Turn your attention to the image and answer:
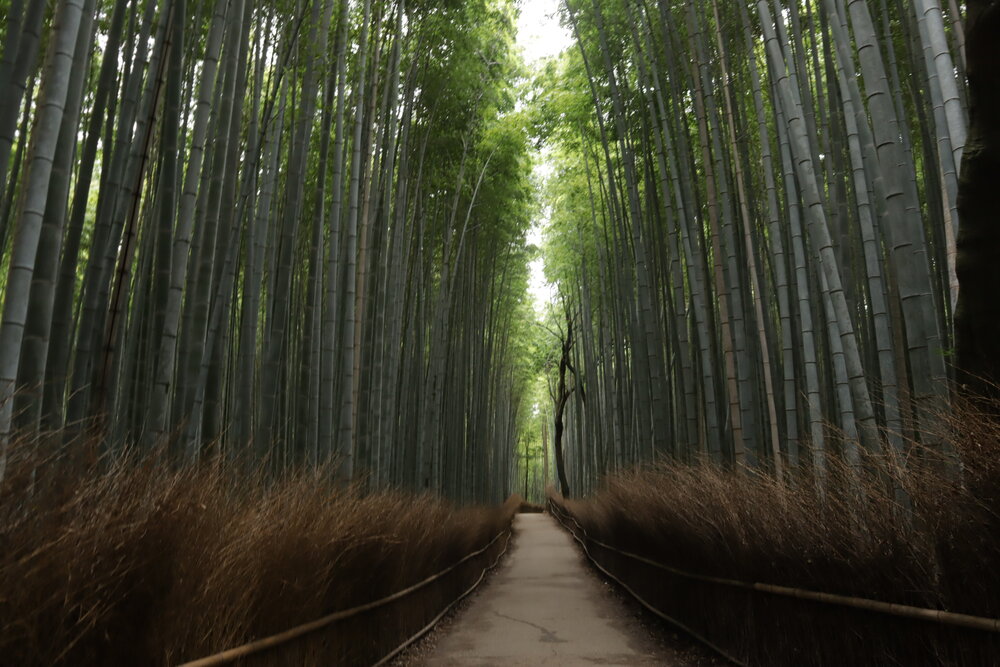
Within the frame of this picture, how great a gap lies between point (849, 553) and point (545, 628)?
8.51 ft

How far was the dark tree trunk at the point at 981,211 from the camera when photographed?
81.8 inches

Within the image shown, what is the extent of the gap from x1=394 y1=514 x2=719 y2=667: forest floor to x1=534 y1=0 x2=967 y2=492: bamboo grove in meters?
1.18

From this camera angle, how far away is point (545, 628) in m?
4.44

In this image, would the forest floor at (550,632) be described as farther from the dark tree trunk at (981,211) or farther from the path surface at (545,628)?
the dark tree trunk at (981,211)

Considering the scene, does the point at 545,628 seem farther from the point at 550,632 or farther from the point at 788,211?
the point at 788,211

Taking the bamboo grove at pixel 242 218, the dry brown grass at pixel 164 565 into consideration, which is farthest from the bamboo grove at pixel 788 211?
the dry brown grass at pixel 164 565

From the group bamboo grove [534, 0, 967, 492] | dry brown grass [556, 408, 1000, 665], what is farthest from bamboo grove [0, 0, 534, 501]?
dry brown grass [556, 408, 1000, 665]

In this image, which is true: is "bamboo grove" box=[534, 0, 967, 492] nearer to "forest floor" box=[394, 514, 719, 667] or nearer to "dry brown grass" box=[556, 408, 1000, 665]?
"dry brown grass" box=[556, 408, 1000, 665]

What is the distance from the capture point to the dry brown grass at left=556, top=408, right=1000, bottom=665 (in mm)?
1665

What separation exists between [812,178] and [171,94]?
295 cm

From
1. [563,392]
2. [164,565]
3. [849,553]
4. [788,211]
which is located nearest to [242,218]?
[164,565]

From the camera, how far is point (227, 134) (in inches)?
135

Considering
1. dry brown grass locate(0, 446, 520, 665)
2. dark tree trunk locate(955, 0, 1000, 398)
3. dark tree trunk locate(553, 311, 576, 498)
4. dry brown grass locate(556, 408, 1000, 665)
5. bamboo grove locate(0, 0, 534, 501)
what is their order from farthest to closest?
dark tree trunk locate(553, 311, 576, 498), bamboo grove locate(0, 0, 534, 501), dark tree trunk locate(955, 0, 1000, 398), dry brown grass locate(556, 408, 1000, 665), dry brown grass locate(0, 446, 520, 665)

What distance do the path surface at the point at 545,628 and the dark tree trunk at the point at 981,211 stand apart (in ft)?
7.04
